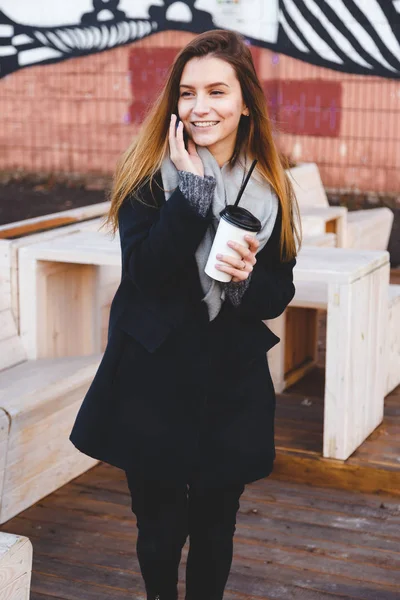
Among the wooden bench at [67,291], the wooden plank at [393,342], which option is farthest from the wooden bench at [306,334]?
the wooden bench at [67,291]

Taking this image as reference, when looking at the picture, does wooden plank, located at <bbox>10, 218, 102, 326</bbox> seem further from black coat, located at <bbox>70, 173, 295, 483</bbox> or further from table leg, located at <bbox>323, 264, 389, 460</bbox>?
black coat, located at <bbox>70, 173, 295, 483</bbox>

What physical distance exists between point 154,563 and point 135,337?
23.6 inches

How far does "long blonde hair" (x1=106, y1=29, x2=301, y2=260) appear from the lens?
225 centimetres

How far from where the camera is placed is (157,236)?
214cm

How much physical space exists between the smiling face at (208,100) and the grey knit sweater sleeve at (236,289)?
0.33 m

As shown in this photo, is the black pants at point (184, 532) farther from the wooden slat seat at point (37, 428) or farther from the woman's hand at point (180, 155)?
the wooden slat seat at point (37, 428)

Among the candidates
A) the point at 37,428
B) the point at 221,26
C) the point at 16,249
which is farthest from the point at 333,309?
the point at 221,26

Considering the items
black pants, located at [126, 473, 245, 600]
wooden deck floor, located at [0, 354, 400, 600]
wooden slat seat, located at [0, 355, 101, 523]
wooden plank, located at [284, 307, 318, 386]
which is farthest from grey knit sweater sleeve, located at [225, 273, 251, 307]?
wooden plank, located at [284, 307, 318, 386]

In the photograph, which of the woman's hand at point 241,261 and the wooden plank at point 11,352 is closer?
the woman's hand at point 241,261

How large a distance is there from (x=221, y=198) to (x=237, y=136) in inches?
8.3

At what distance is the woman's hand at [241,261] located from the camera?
2.14m

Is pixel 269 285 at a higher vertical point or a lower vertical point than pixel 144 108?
lower

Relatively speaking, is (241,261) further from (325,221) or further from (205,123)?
(325,221)

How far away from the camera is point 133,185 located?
224 centimetres
